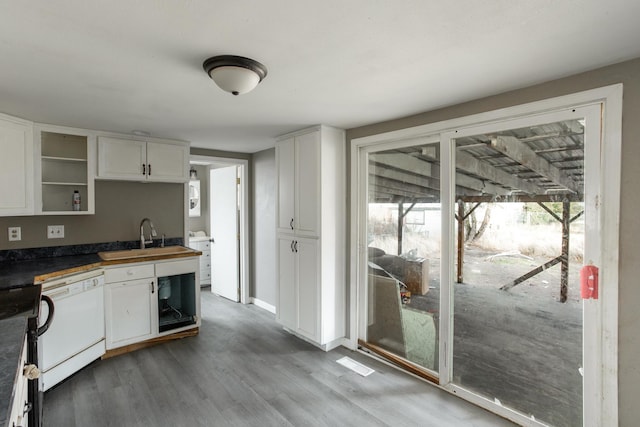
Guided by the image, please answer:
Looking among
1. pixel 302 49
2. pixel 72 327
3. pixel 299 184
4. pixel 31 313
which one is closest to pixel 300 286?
pixel 299 184

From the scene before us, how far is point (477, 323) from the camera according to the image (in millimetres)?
2307

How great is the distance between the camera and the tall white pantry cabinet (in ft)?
9.75

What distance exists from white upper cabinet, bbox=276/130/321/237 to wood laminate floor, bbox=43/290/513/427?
4.10 ft

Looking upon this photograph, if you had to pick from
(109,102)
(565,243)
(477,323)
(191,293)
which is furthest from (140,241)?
(565,243)

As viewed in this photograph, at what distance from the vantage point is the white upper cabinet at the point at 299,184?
9.78ft

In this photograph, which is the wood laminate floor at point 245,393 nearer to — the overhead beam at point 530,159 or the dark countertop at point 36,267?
the dark countertop at point 36,267

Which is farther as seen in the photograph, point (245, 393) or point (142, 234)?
point (142, 234)

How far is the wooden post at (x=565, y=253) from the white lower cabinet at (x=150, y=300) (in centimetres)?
322

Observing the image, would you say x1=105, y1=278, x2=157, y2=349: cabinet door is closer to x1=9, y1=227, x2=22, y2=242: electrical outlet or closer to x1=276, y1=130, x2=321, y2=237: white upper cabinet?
x1=9, y1=227, x2=22, y2=242: electrical outlet

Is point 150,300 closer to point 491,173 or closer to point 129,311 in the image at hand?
point 129,311

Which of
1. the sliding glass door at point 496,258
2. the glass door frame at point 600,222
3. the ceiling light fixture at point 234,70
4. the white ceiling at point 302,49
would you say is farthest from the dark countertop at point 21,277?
the glass door frame at point 600,222

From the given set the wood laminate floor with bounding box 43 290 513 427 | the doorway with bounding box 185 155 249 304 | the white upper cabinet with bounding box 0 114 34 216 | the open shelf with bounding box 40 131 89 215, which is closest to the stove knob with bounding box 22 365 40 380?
the wood laminate floor with bounding box 43 290 513 427

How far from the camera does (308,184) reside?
120 inches

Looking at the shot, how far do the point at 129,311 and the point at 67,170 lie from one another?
153cm
